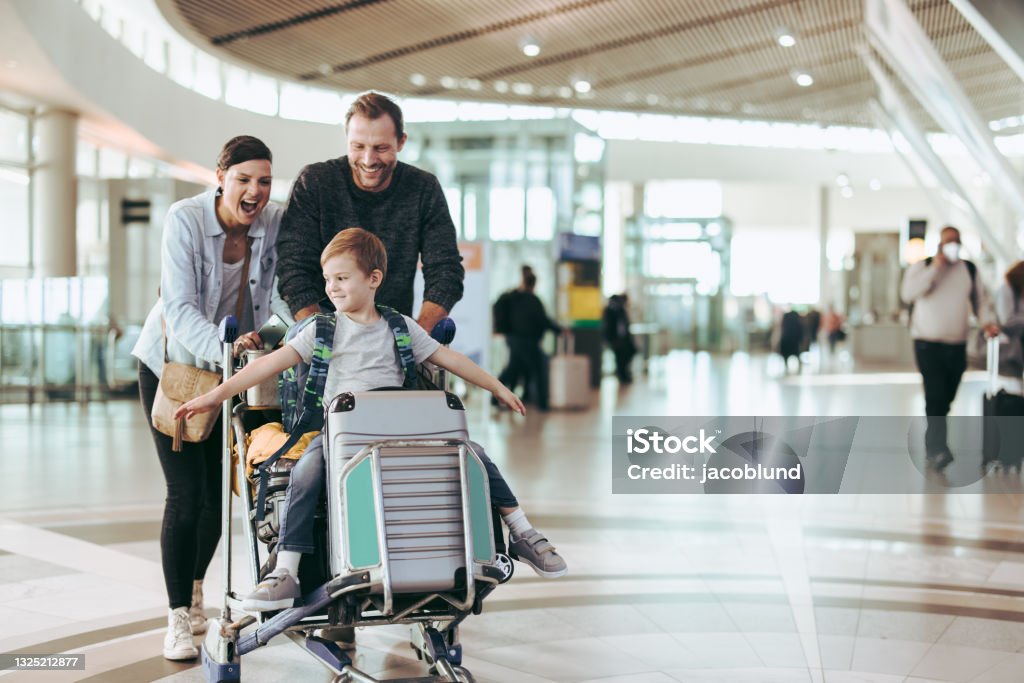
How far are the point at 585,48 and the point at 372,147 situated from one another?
68.0 ft

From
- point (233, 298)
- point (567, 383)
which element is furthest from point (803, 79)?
point (233, 298)

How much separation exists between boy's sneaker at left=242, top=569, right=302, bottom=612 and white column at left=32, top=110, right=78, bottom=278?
18.4m

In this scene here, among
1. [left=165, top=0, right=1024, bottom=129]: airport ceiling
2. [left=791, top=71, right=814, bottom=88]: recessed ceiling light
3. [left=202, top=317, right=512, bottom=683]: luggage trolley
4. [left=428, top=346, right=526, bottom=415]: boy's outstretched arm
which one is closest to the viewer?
[left=202, top=317, right=512, bottom=683]: luggage trolley

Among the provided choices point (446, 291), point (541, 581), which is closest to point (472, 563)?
point (446, 291)

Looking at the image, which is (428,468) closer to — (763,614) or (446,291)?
(446,291)

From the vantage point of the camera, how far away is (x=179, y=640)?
13.4 feet

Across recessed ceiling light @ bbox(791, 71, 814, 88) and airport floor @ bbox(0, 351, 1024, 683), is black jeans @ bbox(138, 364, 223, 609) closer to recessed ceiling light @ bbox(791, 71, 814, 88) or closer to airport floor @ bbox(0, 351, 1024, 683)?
airport floor @ bbox(0, 351, 1024, 683)

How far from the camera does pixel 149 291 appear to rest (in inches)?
753

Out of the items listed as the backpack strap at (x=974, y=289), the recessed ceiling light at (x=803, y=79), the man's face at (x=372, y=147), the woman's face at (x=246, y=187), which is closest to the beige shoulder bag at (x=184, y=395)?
the woman's face at (x=246, y=187)

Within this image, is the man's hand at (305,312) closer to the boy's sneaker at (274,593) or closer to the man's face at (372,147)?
the man's face at (372,147)

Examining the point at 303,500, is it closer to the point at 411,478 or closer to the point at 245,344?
the point at 411,478

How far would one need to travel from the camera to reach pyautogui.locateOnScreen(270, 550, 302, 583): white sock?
321 cm

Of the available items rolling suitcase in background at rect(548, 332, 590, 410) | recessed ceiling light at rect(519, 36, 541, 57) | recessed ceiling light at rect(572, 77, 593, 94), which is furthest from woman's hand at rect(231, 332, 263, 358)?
recessed ceiling light at rect(572, 77, 593, 94)

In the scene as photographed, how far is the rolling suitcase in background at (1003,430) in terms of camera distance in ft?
30.6
